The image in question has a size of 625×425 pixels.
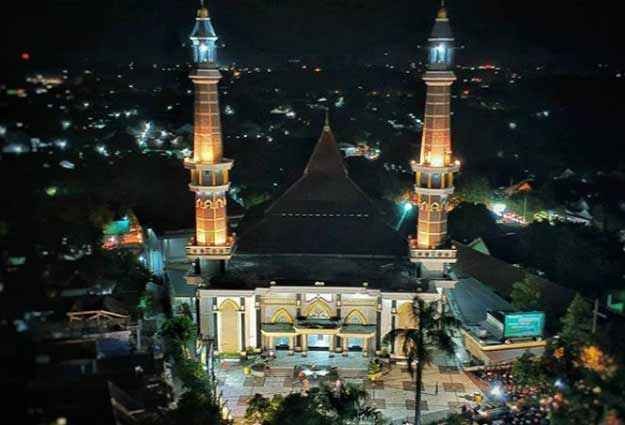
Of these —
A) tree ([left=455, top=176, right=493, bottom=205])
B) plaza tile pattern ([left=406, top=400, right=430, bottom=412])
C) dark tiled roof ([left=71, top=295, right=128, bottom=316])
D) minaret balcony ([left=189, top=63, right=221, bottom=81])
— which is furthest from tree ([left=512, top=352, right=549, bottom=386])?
tree ([left=455, top=176, right=493, bottom=205])

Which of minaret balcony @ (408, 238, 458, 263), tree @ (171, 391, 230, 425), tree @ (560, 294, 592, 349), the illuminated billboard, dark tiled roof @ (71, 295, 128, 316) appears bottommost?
tree @ (171, 391, 230, 425)

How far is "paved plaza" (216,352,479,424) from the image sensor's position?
1153 inches

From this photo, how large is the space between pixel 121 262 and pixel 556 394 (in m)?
24.0

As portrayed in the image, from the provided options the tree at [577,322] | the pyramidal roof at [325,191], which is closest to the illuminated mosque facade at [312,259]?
the pyramidal roof at [325,191]

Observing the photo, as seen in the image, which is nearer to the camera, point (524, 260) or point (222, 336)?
point (222, 336)

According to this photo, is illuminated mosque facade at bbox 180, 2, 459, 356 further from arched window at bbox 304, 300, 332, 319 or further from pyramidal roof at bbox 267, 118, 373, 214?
pyramidal roof at bbox 267, 118, 373, 214

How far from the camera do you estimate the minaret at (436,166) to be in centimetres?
3538

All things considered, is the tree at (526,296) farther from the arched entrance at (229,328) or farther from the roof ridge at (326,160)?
the arched entrance at (229,328)

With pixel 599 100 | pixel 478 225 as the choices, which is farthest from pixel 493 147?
pixel 478 225

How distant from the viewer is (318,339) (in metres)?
34.5

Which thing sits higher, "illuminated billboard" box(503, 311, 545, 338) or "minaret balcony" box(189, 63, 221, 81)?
"minaret balcony" box(189, 63, 221, 81)

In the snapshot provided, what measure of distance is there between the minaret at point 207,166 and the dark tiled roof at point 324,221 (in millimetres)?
2645

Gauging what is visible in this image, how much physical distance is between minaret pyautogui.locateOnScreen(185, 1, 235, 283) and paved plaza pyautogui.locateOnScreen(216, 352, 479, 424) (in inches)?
215

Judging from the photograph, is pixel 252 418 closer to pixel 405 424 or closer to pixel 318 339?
pixel 405 424
